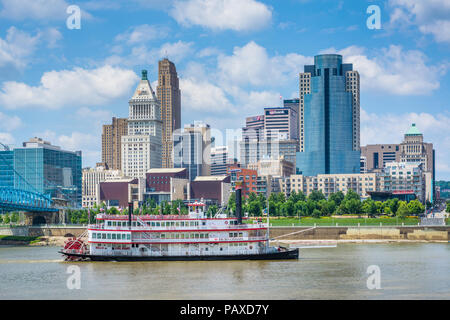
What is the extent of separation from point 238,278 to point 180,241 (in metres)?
16.6

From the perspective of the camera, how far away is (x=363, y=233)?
4643 inches

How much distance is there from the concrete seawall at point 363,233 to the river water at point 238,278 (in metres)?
28.4

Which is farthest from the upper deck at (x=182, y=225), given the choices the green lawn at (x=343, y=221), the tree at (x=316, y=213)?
the tree at (x=316, y=213)

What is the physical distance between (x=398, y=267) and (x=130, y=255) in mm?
29766

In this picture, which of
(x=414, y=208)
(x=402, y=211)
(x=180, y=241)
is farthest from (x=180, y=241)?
(x=414, y=208)

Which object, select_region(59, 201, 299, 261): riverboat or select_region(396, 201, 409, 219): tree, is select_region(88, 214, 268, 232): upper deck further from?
select_region(396, 201, 409, 219): tree

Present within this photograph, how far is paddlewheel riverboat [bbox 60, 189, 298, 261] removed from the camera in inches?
3108

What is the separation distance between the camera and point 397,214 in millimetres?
139875

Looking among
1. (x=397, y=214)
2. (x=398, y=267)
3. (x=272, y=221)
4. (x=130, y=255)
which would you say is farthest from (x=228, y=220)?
(x=397, y=214)

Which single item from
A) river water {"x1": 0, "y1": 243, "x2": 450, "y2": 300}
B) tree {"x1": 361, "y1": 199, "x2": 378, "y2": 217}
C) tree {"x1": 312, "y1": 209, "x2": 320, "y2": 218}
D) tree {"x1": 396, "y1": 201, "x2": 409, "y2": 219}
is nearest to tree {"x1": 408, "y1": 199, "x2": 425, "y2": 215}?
tree {"x1": 396, "y1": 201, "x2": 409, "y2": 219}

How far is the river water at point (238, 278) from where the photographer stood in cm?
5519

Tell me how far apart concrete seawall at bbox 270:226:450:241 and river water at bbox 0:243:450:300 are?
28423 millimetres

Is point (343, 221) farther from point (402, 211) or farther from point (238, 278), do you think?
point (238, 278)
